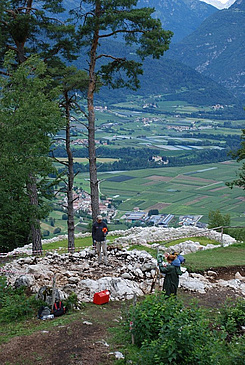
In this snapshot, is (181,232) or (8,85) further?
(181,232)

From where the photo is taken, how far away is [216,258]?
16844 millimetres

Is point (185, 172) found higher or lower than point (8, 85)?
lower

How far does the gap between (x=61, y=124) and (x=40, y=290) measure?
6224mm

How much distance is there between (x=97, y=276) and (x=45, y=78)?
25.7 feet

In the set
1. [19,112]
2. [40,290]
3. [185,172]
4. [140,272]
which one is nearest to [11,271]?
[40,290]

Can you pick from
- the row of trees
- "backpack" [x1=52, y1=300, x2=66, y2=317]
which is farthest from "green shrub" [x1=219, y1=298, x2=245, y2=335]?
the row of trees

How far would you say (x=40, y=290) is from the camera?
1079 cm

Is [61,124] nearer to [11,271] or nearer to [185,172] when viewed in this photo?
[11,271]

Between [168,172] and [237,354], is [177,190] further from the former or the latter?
[237,354]

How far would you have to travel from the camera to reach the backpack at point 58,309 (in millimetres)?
10188

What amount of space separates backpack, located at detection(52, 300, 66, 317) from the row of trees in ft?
11.2

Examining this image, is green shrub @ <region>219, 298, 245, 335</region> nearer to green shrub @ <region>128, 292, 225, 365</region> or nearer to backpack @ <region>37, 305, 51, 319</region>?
green shrub @ <region>128, 292, 225, 365</region>

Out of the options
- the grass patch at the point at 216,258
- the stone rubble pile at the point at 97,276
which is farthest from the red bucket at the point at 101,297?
the grass patch at the point at 216,258

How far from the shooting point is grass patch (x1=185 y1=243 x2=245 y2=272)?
15.0 meters
